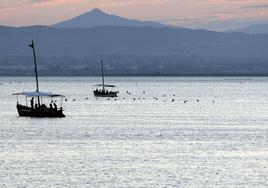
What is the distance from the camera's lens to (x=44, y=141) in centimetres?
6956

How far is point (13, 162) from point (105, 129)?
97.5 ft

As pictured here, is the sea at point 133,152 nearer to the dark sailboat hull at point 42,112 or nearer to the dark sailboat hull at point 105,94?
the dark sailboat hull at point 42,112

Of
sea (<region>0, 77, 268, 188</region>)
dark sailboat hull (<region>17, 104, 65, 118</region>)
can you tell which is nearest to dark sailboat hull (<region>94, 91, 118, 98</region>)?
sea (<region>0, 77, 268, 188</region>)

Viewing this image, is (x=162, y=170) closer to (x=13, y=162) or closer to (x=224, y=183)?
(x=224, y=183)

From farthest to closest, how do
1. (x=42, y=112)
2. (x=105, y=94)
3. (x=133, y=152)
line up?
(x=105, y=94), (x=42, y=112), (x=133, y=152)

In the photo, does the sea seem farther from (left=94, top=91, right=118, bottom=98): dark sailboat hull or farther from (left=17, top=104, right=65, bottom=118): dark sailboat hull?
(left=94, top=91, right=118, bottom=98): dark sailboat hull

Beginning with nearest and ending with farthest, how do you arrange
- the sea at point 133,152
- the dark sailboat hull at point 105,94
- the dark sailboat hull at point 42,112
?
1. the sea at point 133,152
2. the dark sailboat hull at point 42,112
3. the dark sailboat hull at point 105,94

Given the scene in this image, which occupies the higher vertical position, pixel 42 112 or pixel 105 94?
pixel 42 112

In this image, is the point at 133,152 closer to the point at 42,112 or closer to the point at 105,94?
the point at 42,112

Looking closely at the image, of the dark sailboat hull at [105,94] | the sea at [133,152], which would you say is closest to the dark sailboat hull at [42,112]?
the sea at [133,152]

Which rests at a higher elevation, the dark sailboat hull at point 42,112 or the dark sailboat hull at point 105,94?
the dark sailboat hull at point 42,112

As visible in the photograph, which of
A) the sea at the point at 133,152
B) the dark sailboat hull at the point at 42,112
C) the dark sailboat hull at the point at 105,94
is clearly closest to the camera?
the sea at the point at 133,152

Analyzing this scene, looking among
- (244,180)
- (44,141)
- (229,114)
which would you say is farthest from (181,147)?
(229,114)

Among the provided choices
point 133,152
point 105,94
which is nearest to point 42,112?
point 133,152
